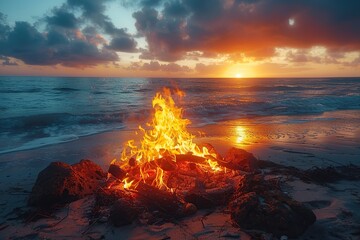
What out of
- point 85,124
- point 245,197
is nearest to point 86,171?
point 245,197

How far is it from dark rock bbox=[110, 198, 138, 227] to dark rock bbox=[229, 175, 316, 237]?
1.95 meters

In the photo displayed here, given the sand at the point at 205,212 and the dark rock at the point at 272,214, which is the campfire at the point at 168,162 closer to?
the sand at the point at 205,212

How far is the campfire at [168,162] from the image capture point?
7.07m

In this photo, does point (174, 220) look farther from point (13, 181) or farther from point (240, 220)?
point (13, 181)

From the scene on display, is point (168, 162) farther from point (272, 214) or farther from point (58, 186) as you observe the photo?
point (272, 214)

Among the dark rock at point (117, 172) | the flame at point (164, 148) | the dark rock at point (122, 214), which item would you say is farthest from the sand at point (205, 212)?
the flame at point (164, 148)

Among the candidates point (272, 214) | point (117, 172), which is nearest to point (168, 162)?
point (117, 172)

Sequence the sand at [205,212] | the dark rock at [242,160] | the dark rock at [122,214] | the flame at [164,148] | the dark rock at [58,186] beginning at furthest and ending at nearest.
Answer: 1. the dark rock at [242,160]
2. the flame at [164,148]
3. the dark rock at [58,186]
4. the dark rock at [122,214]
5. the sand at [205,212]

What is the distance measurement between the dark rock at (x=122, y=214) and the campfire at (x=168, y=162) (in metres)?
1.17

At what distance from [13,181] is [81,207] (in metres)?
3.17

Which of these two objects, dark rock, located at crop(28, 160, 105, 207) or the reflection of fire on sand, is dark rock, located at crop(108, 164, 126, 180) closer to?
the reflection of fire on sand

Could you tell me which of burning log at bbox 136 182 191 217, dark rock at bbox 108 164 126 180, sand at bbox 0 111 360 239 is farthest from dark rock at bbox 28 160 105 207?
burning log at bbox 136 182 191 217

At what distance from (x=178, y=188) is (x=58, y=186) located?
9.08 ft

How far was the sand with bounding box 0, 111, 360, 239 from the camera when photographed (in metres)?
5.14
